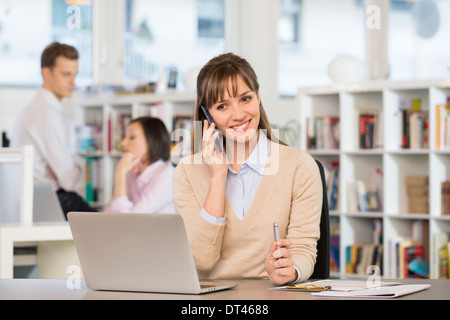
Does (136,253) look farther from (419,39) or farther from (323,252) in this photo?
(419,39)

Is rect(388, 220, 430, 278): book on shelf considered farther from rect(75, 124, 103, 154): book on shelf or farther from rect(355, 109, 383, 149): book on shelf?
rect(75, 124, 103, 154): book on shelf

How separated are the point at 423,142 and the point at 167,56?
2.59m

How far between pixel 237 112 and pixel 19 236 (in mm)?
965

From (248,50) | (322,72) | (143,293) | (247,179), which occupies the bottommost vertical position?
(143,293)

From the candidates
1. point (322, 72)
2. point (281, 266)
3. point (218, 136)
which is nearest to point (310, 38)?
point (322, 72)

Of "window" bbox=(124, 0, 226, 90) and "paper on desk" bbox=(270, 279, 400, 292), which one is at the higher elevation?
"window" bbox=(124, 0, 226, 90)

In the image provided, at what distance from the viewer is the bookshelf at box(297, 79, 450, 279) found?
175 inches

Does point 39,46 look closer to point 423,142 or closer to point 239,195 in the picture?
point 423,142

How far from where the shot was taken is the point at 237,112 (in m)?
2.08

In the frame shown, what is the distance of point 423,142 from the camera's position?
456 cm

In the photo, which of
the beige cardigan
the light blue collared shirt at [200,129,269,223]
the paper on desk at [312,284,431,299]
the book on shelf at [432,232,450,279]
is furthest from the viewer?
the book on shelf at [432,232,450,279]

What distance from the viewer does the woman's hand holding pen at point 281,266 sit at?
1709mm

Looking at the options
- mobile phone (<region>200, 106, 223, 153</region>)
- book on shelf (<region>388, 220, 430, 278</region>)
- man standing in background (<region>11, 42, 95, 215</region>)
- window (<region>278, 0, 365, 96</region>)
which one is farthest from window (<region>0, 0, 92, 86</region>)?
mobile phone (<region>200, 106, 223, 153</region>)

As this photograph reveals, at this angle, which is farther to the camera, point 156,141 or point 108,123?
point 108,123
